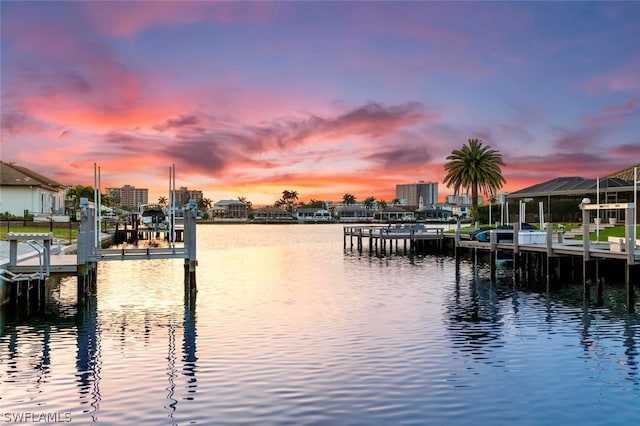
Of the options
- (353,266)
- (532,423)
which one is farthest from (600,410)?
(353,266)

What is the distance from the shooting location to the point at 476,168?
8419cm

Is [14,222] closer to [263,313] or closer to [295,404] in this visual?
[263,313]

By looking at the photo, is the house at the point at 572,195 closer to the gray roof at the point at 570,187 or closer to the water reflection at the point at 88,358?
the gray roof at the point at 570,187

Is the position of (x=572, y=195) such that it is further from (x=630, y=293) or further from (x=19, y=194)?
(x=19, y=194)

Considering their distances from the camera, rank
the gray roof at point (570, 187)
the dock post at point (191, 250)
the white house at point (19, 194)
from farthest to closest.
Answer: the white house at point (19, 194)
the gray roof at point (570, 187)
the dock post at point (191, 250)

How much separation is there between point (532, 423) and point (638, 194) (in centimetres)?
5525

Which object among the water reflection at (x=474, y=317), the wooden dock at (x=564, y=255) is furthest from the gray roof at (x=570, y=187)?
the water reflection at (x=474, y=317)

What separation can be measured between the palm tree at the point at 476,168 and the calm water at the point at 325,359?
5403 cm

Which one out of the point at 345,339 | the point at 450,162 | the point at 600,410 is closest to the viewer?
the point at 600,410

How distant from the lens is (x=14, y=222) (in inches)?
2534

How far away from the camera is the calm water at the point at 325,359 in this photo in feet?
42.4

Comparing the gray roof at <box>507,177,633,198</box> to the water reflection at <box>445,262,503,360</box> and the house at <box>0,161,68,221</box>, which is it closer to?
the water reflection at <box>445,262,503,360</box>

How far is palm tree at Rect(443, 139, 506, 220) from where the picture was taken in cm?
8431

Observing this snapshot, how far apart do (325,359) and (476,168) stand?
Result: 235ft
